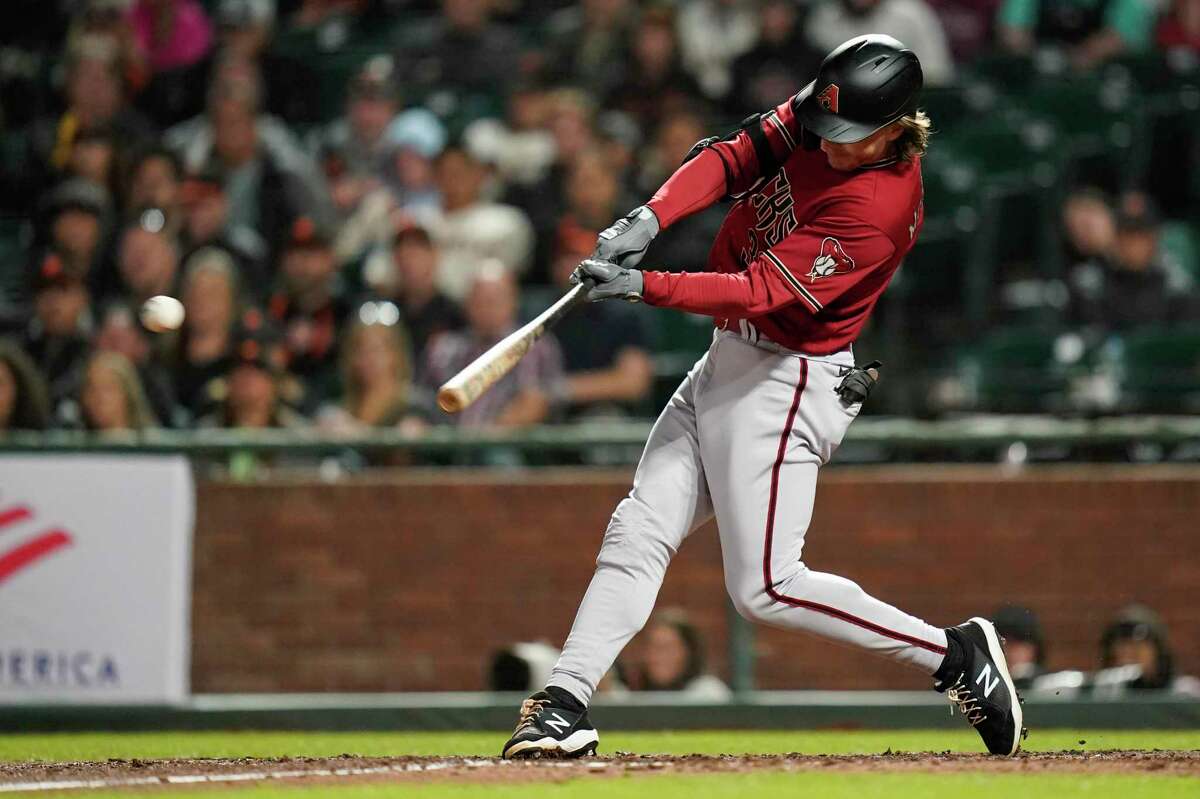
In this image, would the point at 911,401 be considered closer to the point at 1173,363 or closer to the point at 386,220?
the point at 1173,363

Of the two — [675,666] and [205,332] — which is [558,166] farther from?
[675,666]

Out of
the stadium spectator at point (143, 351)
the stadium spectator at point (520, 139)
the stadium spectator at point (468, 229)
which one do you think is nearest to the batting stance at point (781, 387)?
the stadium spectator at point (143, 351)

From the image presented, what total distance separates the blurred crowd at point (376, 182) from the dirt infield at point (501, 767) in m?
2.85

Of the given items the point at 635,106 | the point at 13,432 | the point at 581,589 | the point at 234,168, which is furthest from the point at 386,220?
the point at 581,589

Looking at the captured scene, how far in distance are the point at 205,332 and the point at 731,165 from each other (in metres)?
3.87

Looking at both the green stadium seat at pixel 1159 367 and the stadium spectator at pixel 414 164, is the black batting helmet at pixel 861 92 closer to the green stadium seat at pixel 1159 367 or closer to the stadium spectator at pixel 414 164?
the green stadium seat at pixel 1159 367

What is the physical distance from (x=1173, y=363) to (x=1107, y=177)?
71.9 inches

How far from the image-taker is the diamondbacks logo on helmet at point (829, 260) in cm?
410

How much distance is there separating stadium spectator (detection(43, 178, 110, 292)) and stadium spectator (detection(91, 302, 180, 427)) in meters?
0.46

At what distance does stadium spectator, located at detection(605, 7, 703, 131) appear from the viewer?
9445 millimetres

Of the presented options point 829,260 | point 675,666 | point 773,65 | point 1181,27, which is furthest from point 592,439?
point 1181,27

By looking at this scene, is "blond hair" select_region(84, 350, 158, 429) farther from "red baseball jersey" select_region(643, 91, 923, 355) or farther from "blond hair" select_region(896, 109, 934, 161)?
"blond hair" select_region(896, 109, 934, 161)

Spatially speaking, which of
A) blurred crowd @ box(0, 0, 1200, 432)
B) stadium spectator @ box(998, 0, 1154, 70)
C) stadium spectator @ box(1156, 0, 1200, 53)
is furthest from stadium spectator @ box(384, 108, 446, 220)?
stadium spectator @ box(1156, 0, 1200, 53)

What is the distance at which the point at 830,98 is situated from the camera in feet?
13.6
